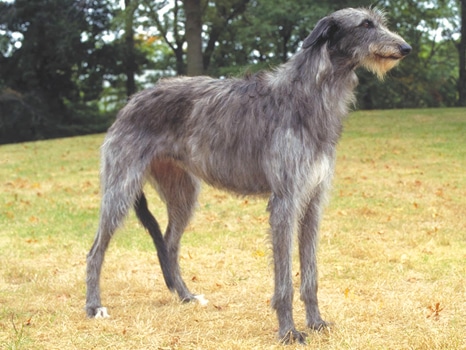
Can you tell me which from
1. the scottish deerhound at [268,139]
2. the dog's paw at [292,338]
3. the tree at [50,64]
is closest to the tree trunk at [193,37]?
the tree at [50,64]

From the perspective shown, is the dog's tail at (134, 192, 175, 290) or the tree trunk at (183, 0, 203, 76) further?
the tree trunk at (183, 0, 203, 76)

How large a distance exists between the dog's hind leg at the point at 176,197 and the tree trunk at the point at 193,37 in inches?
633

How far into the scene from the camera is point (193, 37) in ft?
72.3

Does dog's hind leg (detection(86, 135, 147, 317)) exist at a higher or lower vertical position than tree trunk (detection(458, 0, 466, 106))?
lower

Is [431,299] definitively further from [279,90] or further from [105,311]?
[105,311]

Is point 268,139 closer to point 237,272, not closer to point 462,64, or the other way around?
point 237,272

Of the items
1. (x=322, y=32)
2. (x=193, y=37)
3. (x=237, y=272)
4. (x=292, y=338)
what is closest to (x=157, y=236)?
(x=237, y=272)

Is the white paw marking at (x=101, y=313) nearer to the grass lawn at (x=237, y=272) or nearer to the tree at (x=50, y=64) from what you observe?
the grass lawn at (x=237, y=272)

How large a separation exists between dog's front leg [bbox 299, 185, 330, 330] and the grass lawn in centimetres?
16

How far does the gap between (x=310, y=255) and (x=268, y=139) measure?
92 centimetres

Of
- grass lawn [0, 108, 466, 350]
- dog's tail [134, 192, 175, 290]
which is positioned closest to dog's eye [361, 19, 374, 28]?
grass lawn [0, 108, 466, 350]

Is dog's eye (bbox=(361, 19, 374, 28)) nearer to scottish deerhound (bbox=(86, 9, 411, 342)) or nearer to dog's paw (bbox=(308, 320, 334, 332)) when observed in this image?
scottish deerhound (bbox=(86, 9, 411, 342))

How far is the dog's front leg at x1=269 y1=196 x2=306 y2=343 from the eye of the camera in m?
4.67

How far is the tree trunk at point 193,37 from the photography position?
21.8 m
